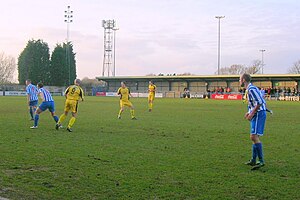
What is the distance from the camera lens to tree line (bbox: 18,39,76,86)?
8988 cm

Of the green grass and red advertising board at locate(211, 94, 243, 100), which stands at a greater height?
red advertising board at locate(211, 94, 243, 100)

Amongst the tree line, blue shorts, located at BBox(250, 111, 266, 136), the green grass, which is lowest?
the green grass

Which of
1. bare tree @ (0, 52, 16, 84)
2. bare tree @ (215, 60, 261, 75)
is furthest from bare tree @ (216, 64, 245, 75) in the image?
bare tree @ (0, 52, 16, 84)

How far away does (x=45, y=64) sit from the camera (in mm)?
91188

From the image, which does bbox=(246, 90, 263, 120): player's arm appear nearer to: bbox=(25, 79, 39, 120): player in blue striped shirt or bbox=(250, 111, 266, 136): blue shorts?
bbox=(250, 111, 266, 136): blue shorts

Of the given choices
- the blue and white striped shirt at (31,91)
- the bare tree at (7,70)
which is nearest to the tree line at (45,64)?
the bare tree at (7,70)

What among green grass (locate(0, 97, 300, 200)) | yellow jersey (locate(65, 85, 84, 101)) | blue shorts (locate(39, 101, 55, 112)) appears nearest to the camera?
green grass (locate(0, 97, 300, 200))

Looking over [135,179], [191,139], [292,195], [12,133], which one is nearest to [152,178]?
[135,179]

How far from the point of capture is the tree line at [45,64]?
8988 centimetres

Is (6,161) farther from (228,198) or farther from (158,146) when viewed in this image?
(228,198)

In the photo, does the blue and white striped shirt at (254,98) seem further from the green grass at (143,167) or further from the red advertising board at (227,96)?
the red advertising board at (227,96)

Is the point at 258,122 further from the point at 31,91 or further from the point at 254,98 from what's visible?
the point at 31,91

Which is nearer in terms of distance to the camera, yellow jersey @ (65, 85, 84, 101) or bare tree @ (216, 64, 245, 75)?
yellow jersey @ (65, 85, 84, 101)

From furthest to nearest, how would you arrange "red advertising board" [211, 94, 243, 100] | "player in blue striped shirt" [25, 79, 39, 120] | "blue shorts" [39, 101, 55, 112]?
1. "red advertising board" [211, 94, 243, 100]
2. "player in blue striped shirt" [25, 79, 39, 120]
3. "blue shorts" [39, 101, 55, 112]
